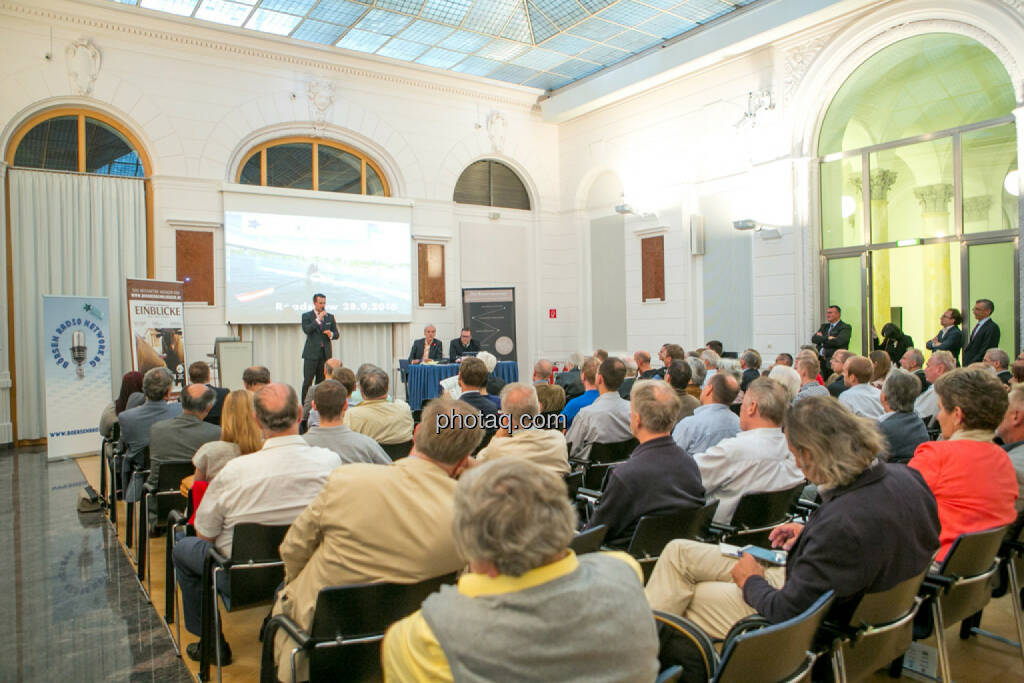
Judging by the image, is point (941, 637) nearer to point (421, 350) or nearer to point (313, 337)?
point (313, 337)

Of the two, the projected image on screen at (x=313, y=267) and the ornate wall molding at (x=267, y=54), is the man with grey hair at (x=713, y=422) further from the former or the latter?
the ornate wall molding at (x=267, y=54)

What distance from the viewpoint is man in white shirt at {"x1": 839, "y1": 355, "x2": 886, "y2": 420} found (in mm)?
4113

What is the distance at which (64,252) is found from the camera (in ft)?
27.0

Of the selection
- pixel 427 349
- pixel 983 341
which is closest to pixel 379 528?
pixel 983 341

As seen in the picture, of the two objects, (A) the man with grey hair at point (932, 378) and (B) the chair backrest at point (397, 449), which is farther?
(A) the man with grey hair at point (932, 378)

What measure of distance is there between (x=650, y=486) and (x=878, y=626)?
2.70ft

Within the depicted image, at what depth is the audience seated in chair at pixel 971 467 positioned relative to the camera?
2398 millimetres

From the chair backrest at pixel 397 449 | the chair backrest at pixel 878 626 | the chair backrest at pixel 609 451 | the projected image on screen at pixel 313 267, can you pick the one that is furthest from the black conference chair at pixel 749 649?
the projected image on screen at pixel 313 267

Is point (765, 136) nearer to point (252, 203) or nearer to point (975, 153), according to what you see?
point (975, 153)

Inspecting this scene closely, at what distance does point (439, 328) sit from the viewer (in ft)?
36.1

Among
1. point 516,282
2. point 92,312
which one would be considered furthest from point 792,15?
point 92,312

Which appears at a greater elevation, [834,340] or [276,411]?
[834,340]

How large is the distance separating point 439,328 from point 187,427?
7.36 m

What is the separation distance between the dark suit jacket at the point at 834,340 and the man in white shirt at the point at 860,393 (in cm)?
393
